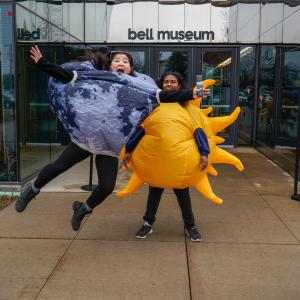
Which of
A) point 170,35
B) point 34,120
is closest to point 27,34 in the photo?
point 34,120

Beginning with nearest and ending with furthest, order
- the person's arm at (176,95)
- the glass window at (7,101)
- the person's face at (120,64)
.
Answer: the person's arm at (176,95)
the person's face at (120,64)
the glass window at (7,101)

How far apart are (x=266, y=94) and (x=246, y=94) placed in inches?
32.3

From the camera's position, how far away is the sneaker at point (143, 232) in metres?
5.36

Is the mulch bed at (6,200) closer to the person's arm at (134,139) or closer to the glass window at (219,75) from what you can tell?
the person's arm at (134,139)

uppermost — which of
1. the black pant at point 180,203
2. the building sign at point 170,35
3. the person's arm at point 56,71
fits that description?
the building sign at point 170,35

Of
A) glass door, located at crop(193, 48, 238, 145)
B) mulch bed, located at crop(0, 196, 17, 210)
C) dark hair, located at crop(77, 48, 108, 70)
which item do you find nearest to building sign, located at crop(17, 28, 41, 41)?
mulch bed, located at crop(0, 196, 17, 210)

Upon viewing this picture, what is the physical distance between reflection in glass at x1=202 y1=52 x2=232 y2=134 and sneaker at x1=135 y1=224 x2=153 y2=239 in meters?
8.62

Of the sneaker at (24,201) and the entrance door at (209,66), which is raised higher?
the entrance door at (209,66)

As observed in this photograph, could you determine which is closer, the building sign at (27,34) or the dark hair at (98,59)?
the dark hair at (98,59)

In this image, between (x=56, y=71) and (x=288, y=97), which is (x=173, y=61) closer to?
(x=288, y=97)

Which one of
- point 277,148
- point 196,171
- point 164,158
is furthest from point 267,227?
point 277,148

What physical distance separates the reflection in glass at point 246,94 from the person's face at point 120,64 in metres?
9.51

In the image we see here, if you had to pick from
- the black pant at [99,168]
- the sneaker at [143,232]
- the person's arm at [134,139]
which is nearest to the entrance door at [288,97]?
the sneaker at [143,232]

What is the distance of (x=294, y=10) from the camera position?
402 inches
